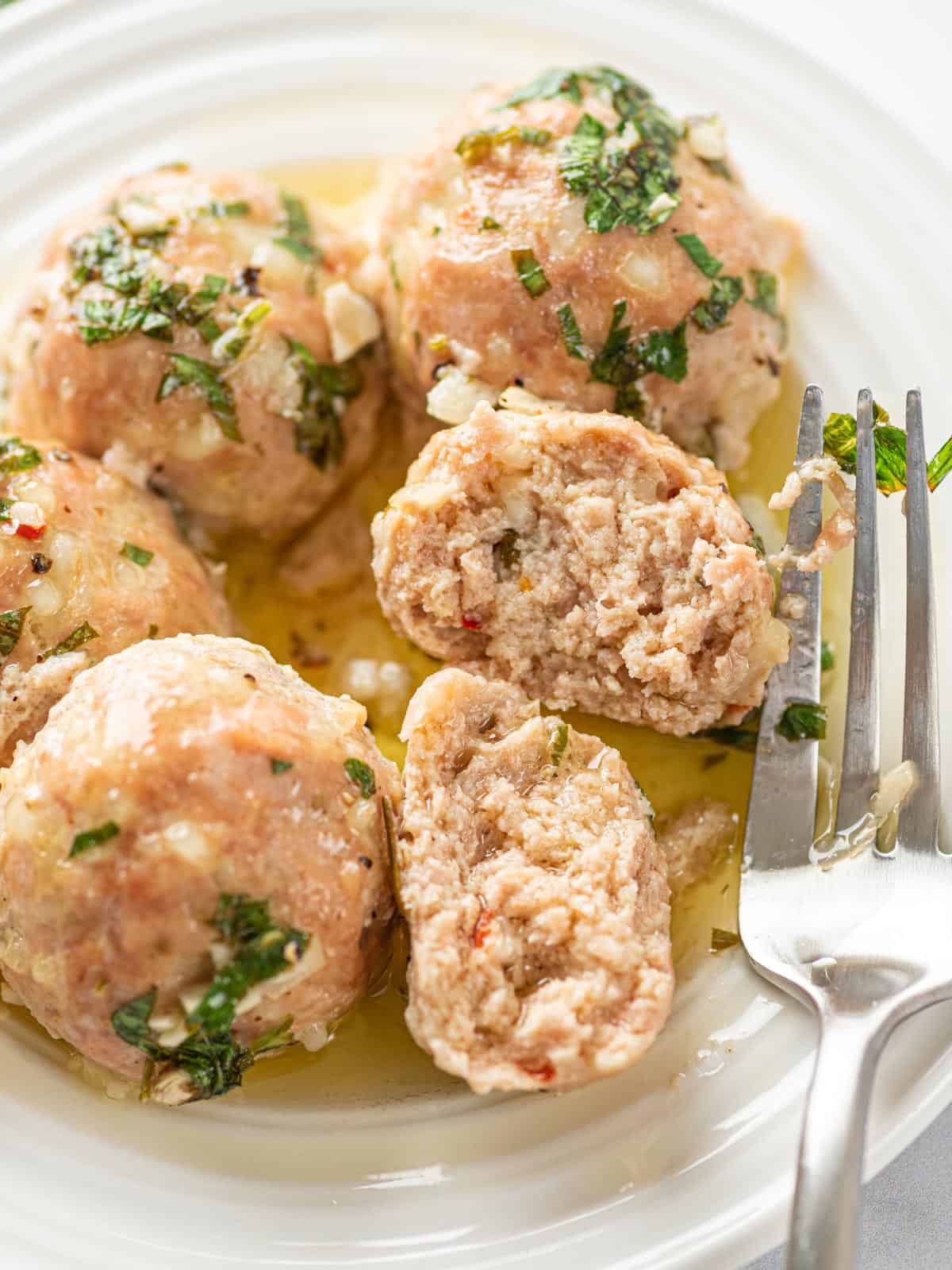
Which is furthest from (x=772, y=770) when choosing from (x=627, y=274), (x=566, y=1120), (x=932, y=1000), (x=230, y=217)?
(x=230, y=217)

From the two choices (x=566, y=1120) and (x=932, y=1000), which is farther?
(x=566, y=1120)

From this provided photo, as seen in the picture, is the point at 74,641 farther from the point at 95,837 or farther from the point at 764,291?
the point at 764,291

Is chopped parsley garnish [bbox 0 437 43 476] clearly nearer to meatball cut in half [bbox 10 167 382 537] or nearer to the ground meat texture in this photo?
meatball cut in half [bbox 10 167 382 537]

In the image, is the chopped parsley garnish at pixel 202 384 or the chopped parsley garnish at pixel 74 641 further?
the chopped parsley garnish at pixel 202 384

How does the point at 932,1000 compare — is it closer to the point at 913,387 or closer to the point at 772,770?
the point at 772,770

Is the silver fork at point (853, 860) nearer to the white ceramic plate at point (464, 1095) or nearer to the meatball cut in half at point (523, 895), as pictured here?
the white ceramic plate at point (464, 1095)

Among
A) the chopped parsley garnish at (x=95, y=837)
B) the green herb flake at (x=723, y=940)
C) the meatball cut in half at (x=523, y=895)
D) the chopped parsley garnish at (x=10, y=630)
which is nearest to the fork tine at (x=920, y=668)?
the green herb flake at (x=723, y=940)

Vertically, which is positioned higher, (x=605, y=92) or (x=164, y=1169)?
(x=605, y=92)
